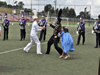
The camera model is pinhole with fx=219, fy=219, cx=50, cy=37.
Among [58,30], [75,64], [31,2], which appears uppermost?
[31,2]

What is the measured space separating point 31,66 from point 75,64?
5.74 feet

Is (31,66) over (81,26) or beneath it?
beneath

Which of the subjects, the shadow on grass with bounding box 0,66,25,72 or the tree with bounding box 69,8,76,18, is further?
the tree with bounding box 69,8,76,18

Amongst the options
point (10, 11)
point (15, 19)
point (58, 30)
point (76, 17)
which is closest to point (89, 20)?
point (76, 17)

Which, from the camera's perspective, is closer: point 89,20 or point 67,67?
point 67,67

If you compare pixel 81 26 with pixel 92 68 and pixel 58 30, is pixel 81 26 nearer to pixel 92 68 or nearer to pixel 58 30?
pixel 58 30

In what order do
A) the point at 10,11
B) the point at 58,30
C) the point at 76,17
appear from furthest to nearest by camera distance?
1. the point at 10,11
2. the point at 76,17
3. the point at 58,30

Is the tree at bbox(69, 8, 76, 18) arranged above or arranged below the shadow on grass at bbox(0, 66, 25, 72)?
above

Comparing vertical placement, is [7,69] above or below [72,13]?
below

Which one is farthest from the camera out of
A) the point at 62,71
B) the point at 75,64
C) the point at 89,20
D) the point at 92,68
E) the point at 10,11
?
the point at 10,11

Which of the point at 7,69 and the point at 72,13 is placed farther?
the point at 72,13

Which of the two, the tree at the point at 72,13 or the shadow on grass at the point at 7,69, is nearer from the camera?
the shadow on grass at the point at 7,69

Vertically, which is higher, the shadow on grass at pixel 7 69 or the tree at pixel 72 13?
the tree at pixel 72 13

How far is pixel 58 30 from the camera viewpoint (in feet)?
33.3
